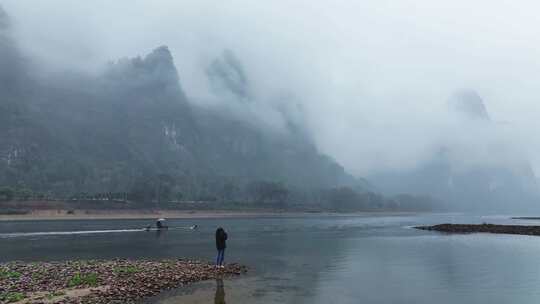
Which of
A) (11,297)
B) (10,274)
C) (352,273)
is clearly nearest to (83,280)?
(11,297)

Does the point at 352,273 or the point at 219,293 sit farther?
the point at 352,273

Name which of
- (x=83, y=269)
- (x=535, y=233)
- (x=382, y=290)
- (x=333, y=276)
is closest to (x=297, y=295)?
(x=382, y=290)

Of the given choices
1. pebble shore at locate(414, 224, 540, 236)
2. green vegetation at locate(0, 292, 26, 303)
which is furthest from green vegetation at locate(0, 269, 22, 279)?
pebble shore at locate(414, 224, 540, 236)

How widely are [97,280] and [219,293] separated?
8.25 m

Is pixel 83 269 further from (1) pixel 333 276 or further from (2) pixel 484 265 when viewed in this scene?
(2) pixel 484 265

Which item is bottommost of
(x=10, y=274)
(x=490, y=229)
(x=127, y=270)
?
(x=10, y=274)

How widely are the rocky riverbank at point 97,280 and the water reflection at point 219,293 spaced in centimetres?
182

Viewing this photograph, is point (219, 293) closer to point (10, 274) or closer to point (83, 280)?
point (83, 280)

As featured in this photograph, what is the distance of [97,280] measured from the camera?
3250 centimetres

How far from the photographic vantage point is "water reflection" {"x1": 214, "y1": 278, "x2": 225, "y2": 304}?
2789 cm

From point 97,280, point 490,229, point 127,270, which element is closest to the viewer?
point 97,280

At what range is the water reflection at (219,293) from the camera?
27.9m

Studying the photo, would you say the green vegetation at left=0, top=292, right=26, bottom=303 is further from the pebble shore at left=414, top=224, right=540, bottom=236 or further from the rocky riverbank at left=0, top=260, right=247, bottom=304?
the pebble shore at left=414, top=224, right=540, bottom=236

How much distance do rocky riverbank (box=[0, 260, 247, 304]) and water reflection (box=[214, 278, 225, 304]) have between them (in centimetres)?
182
